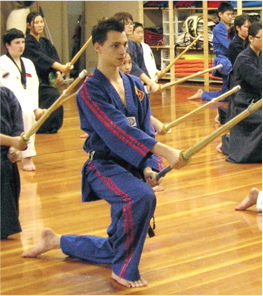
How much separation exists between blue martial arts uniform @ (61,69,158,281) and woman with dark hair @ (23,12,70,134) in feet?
11.6

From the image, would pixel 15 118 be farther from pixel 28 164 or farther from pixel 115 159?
pixel 28 164

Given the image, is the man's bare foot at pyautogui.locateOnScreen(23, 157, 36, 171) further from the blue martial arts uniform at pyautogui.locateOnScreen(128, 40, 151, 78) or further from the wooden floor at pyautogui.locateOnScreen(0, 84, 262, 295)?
the blue martial arts uniform at pyautogui.locateOnScreen(128, 40, 151, 78)

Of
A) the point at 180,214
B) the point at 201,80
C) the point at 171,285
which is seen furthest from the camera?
the point at 201,80

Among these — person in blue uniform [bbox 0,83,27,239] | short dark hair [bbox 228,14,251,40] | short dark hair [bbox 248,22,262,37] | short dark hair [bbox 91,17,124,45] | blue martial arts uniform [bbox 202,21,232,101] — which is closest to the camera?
short dark hair [bbox 91,17,124,45]

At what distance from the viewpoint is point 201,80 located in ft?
31.0

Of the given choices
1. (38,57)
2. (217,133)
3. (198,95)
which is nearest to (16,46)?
(38,57)

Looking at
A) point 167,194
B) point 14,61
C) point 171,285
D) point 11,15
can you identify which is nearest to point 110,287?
point 171,285

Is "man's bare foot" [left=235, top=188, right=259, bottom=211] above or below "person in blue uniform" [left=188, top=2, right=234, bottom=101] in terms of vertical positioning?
below

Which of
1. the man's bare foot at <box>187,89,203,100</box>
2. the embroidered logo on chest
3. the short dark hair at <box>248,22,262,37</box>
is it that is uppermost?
→ the short dark hair at <box>248,22,262,37</box>

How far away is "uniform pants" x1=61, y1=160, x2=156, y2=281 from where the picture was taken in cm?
243

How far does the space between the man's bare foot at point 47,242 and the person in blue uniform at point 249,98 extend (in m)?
2.15

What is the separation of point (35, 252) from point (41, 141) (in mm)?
2963

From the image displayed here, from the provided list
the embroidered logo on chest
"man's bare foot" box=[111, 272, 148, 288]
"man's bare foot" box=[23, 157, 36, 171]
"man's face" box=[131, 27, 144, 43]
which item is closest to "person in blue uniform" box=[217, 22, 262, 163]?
"man's face" box=[131, 27, 144, 43]

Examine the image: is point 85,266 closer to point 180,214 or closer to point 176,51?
point 180,214
